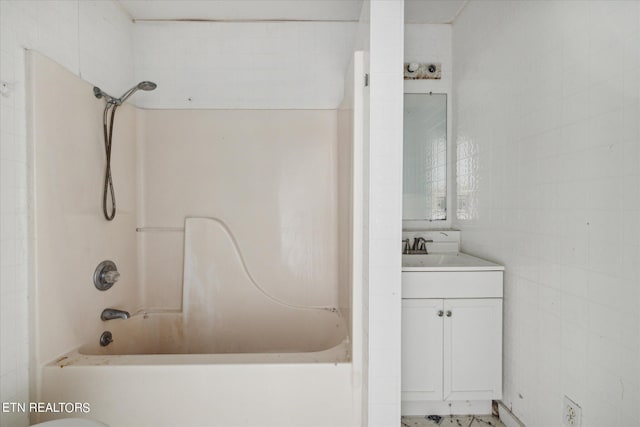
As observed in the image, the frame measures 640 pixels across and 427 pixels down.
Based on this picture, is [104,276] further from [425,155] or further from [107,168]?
[425,155]

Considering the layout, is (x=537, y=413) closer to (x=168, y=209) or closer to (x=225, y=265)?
(x=225, y=265)

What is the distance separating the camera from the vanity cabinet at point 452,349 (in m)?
1.91

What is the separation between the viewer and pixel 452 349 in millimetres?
1916

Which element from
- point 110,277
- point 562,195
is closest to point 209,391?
point 110,277

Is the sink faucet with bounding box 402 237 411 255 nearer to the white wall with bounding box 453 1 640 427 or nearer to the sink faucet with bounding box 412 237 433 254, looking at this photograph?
the sink faucet with bounding box 412 237 433 254

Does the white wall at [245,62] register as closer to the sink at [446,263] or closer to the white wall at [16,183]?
the white wall at [16,183]

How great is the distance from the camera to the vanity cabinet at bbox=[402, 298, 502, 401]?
191 cm

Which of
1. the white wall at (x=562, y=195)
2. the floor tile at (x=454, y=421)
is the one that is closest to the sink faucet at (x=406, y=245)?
the white wall at (x=562, y=195)

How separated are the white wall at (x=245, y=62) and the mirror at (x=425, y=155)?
1.92ft

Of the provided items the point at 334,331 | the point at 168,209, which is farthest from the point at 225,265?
the point at 334,331

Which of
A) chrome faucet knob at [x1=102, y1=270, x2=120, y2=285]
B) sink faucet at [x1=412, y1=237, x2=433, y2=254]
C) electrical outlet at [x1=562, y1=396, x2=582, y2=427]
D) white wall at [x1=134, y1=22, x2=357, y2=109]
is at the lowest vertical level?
electrical outlet at [x1=562, y1=396, x2=582, y2=427]

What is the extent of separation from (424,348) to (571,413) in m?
0.66

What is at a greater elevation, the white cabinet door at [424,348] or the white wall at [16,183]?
the white wall at [16,183]

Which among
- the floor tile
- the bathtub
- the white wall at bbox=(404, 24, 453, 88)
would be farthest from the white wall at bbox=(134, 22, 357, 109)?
the floor tile
